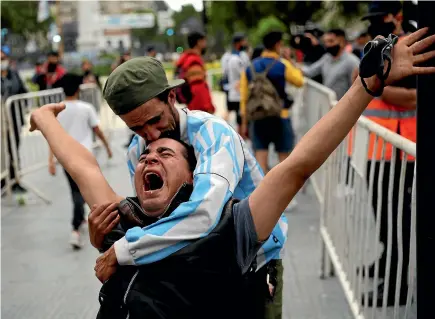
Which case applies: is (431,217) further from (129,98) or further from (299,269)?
(299,269)

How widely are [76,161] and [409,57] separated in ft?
4.14

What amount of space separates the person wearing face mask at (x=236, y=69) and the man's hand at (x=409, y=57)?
8.26 m

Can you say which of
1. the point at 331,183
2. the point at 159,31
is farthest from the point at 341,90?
the point at 159,31

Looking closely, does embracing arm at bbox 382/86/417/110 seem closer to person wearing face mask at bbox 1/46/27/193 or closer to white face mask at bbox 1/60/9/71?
person wearing face mask at bbox 1/46/27/193

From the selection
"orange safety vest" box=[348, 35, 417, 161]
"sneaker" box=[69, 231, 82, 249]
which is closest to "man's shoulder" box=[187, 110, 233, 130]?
"orange safety vest" box=[348, 35, 417, 161]

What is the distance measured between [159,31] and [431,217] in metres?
93.0

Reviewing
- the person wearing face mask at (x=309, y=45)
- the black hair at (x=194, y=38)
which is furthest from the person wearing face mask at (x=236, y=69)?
the black hair at (x=194, y=38)

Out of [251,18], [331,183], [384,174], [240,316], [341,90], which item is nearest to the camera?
[240,316]

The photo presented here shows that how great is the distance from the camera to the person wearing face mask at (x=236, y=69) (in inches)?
394

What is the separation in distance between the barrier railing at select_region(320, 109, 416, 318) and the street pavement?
333 mm

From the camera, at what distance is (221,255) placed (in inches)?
70.7

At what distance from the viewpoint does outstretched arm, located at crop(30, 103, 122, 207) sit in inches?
87.4

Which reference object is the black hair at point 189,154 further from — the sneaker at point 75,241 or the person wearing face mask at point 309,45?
the person wearing face mask at point 309,45

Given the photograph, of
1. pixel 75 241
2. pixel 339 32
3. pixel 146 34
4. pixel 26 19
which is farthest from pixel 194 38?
pixel 146 34
